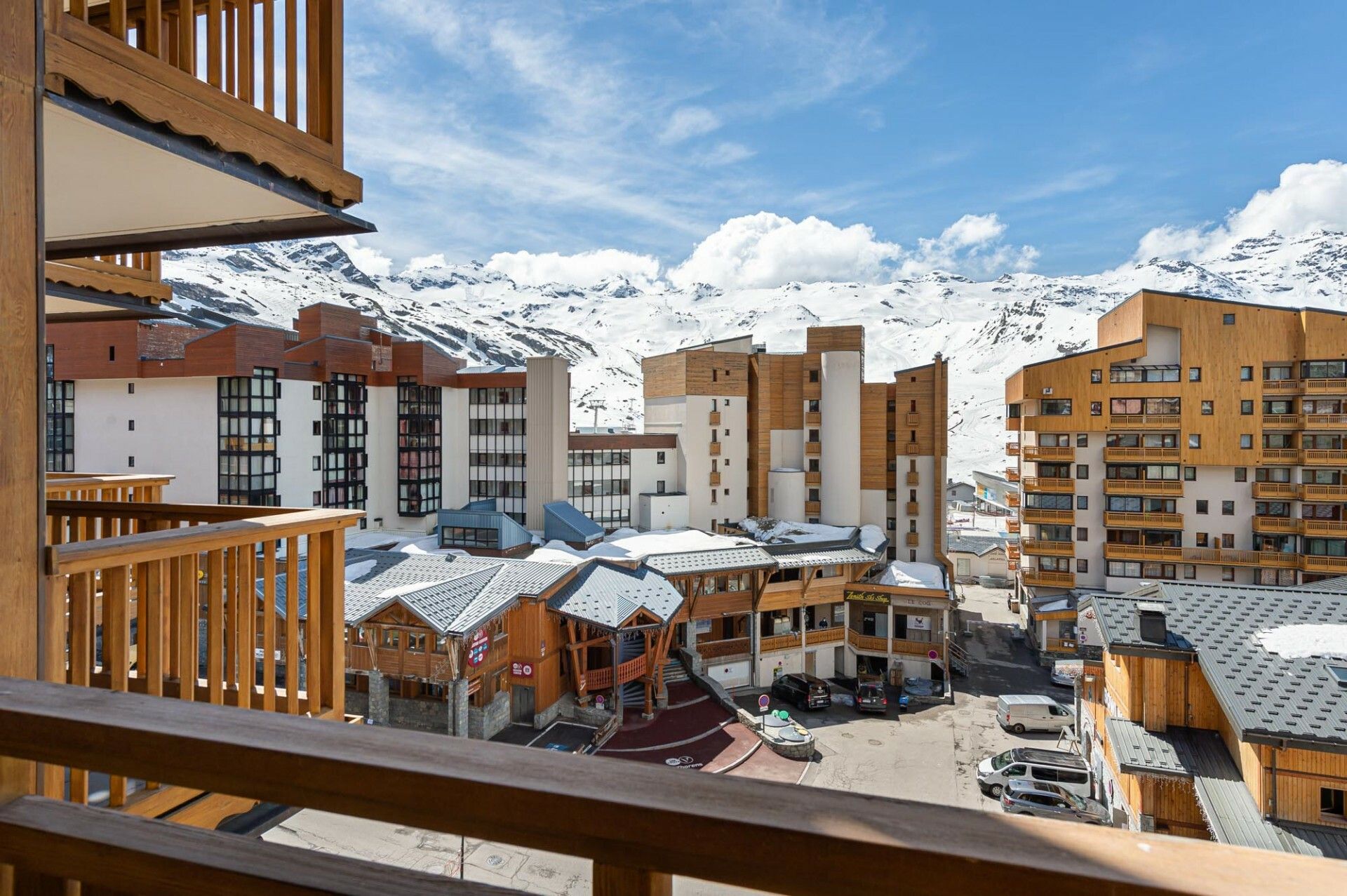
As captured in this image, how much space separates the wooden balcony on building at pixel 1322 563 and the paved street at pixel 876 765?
29.8 feet

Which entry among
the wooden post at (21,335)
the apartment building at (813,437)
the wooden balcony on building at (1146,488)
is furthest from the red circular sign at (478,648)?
the wooden balcony on building at (1146,488)

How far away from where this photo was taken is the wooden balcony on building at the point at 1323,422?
2345 cm

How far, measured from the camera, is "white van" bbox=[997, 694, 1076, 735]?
730 inches

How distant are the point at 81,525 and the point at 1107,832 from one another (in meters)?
4.71

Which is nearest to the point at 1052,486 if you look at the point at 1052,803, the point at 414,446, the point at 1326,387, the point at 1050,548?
the point at 1050,548

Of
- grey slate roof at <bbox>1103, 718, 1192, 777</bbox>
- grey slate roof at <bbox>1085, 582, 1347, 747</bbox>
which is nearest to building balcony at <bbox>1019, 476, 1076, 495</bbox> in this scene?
grey slate roof at <bbox>1085, 582, 1347, 747</bbox>

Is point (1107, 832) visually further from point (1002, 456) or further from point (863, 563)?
point (1002, 456)

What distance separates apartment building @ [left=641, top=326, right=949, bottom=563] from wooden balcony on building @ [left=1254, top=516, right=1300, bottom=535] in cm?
1014

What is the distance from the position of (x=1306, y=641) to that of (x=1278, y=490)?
61.5 ft

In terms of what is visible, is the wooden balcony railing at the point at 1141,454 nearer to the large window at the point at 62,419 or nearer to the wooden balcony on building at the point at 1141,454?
the wooden balcony on building at the point at 1141,454

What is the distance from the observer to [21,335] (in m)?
1.85

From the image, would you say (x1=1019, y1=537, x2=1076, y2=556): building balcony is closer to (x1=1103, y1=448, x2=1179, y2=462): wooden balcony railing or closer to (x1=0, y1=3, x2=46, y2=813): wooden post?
(x1=1103, y1=448, x2=1179, y2=462): wooden balcony railing

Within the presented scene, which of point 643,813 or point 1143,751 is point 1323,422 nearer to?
point 1143,751

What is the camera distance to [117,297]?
14.8 feet
